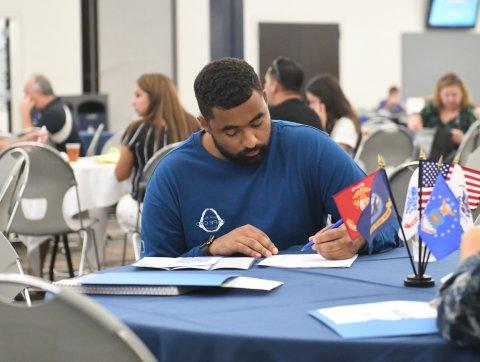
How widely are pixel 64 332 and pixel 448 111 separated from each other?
6554 mm

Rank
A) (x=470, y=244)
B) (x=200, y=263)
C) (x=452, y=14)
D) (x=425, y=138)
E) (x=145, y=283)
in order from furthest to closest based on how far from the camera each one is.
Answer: (x=452, y=14), (x=425, y=138), (x=200, y=263), (x=145, y=283), (x=470, y=244)

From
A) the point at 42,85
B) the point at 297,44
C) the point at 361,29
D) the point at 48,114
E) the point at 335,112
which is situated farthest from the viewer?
the point at 361,29

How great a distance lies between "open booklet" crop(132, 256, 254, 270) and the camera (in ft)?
8.07

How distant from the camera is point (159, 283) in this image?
85.2 inches

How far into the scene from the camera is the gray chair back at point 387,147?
730cm

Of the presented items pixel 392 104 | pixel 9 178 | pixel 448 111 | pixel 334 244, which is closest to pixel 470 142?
pixel 448 111

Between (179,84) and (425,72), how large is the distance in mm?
4923

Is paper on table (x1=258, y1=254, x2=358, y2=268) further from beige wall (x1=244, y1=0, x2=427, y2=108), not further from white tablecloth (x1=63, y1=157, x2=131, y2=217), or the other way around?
beige wall (x1=244, y1=0, x2=427, y2=108)

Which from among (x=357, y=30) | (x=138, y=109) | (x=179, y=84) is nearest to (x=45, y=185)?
(x=138, y=109)

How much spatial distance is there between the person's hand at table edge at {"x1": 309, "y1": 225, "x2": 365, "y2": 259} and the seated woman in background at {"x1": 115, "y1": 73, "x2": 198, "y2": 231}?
3.60 m

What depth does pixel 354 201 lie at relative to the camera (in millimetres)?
2371

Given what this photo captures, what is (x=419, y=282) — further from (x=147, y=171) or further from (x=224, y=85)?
(x=147, y=171)

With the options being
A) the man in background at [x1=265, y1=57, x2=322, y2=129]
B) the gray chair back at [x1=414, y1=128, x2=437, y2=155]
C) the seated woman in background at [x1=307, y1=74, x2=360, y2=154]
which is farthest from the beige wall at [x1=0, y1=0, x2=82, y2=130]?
the man in background at [x1=265, y1=57, x2=322, y2=129]

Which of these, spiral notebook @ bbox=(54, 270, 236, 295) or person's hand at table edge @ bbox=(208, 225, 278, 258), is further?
person's hand at table edge @ bbox=(208, 225, 278, 258)
